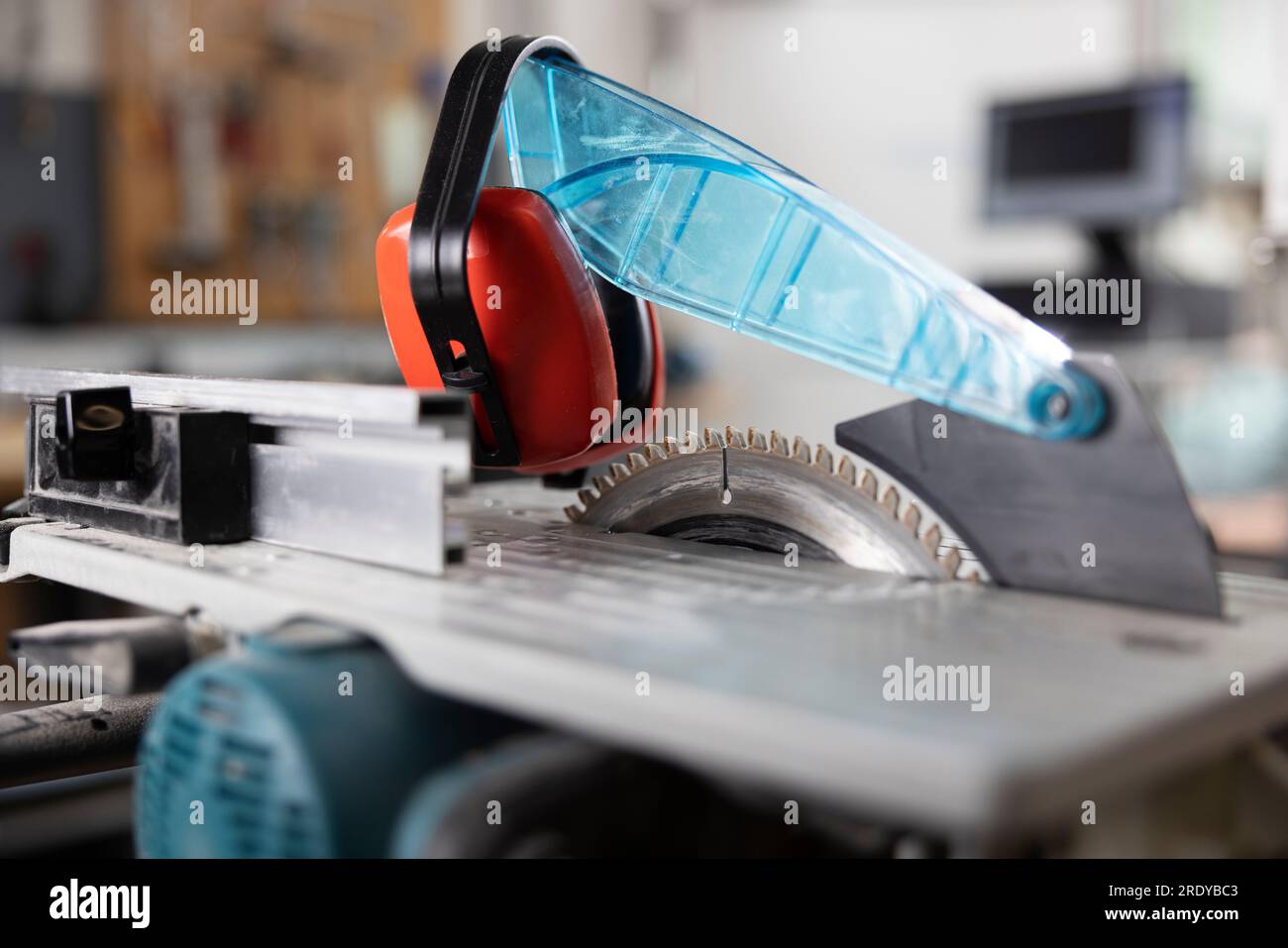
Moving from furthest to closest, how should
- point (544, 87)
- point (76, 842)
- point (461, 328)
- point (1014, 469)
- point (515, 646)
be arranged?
point (76, 842)
point (544, 87)
point (461, 328)
point (1014, 469)
point (515, 646)

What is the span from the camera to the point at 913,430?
33.8 inches

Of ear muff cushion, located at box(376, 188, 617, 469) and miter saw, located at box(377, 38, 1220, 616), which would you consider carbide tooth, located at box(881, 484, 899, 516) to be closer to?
miter saw, located at box(377, 38, 1220, 616)

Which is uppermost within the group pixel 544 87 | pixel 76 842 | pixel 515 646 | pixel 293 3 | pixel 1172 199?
pixel 293 3

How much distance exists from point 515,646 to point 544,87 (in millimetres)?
582

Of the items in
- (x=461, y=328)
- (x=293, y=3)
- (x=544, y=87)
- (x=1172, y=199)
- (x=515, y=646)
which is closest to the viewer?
(x=515, y=646)

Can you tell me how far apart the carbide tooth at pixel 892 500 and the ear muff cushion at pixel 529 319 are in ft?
0.87

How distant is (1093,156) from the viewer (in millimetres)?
3578

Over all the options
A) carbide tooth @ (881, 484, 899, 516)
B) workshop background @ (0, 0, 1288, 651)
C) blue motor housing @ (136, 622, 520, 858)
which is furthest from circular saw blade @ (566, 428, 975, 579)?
workshop background @ (0, 0, 1288, 651)

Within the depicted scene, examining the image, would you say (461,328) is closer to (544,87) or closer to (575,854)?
(544,87)

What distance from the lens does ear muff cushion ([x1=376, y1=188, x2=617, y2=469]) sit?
3.12 feet

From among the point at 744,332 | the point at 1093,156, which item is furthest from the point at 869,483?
the point at 1093,156

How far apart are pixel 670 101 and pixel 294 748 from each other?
3022 mm

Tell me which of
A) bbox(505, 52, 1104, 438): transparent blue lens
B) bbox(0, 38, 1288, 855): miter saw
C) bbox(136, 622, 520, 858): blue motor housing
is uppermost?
bbox(505, 52, 1104, 438): transparent blue lens

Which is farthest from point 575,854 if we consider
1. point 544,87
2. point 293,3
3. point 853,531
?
point 293,3
